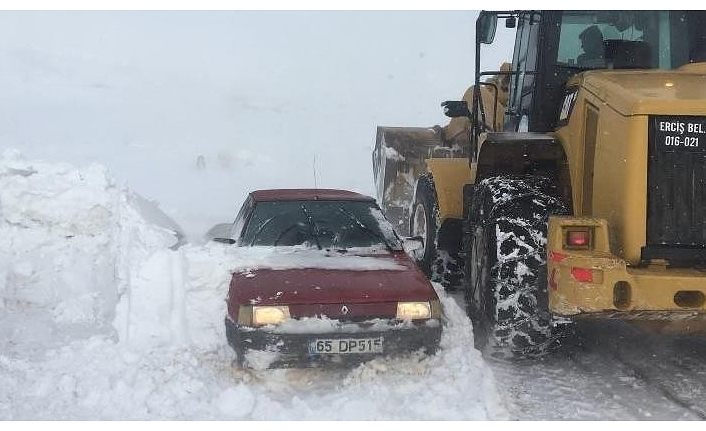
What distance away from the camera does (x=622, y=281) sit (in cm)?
459

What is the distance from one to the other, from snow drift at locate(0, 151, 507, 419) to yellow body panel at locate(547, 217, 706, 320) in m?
0.77

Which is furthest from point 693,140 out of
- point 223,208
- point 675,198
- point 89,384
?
point 223,208

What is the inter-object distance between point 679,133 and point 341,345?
7.94 feet

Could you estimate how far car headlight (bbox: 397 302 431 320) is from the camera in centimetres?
518

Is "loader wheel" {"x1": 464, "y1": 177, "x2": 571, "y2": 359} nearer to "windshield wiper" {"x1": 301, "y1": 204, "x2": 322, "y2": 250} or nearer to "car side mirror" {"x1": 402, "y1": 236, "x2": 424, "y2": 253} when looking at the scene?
"car side mirror" {"x1": 402, "y1": 236, "x2": 424, "y2": 253}

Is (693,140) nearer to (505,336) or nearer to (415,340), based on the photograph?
(505,336)

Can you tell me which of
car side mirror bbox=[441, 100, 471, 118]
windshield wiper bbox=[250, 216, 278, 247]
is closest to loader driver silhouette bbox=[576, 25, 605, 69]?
car side mirror bbox=[441, 100, 471, 118]

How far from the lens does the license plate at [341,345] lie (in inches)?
197

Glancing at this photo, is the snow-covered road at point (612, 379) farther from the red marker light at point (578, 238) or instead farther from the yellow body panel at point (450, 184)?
the yellow body panel at point (450, 184)

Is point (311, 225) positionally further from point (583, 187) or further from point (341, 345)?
point (583, 187)

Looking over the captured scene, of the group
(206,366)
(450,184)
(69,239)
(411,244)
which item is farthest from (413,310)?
(69,239)

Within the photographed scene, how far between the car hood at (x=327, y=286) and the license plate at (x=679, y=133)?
1.75 m

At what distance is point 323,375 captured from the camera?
5.16 metres

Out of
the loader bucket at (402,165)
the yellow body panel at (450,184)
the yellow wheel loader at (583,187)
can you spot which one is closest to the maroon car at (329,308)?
the yellow wheel loader at (583,187)
